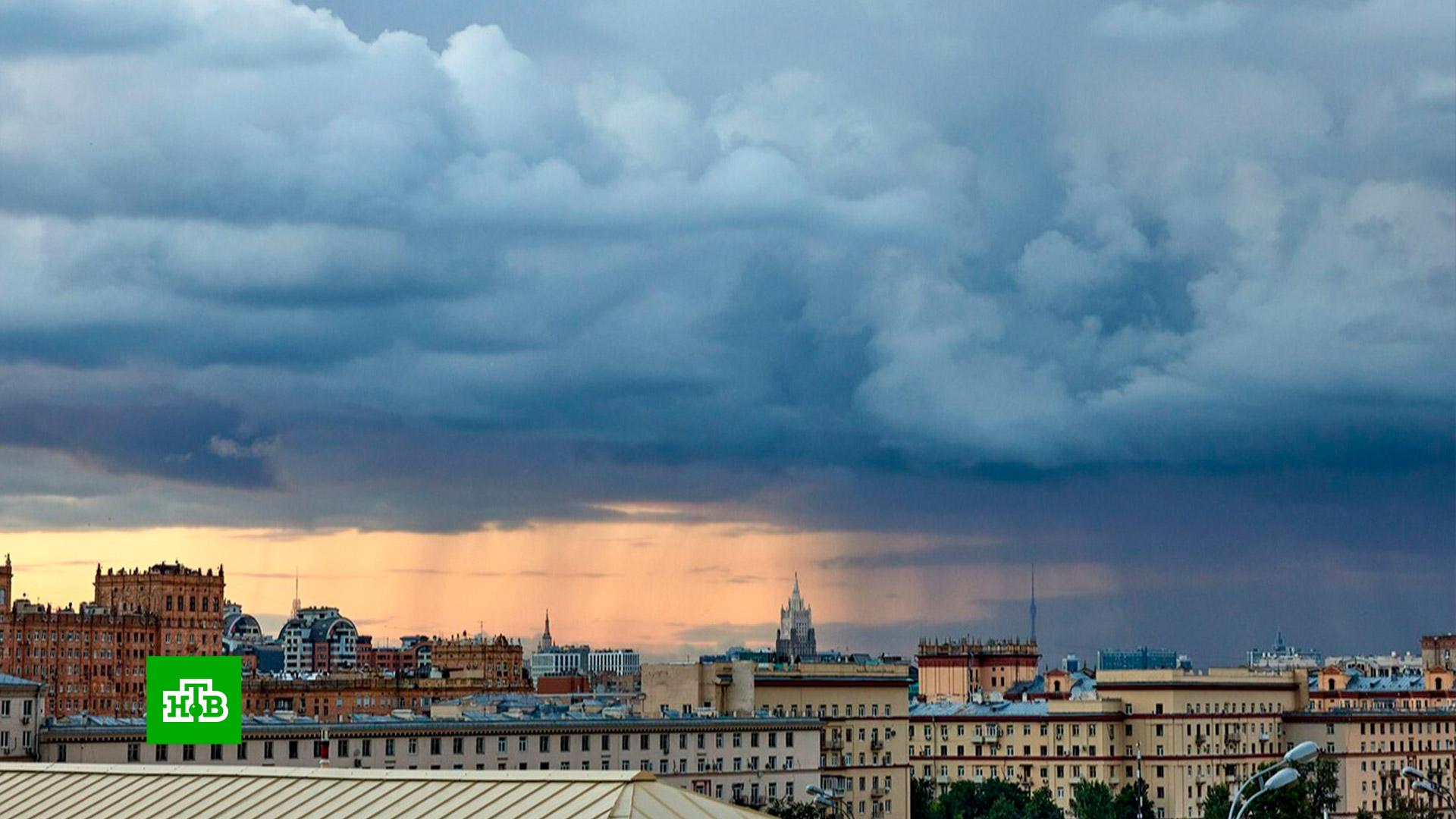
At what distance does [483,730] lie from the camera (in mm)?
167375

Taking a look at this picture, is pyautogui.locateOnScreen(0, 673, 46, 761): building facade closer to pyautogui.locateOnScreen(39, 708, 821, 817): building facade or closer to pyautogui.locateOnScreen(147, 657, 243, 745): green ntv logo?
pyautogui.locateOnScreen(39, 708, 821, 817): building facade

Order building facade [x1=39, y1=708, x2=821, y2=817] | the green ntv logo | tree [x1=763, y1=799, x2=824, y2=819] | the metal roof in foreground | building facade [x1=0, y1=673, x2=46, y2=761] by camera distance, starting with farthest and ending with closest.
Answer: tree [x1=763, y1=799, x2=824, y2=819], building facade [x1=39, y1=708, x2=821, y2=817], building facade [x1=0, y1=673, x2=46, y2=761], the green ntv logo, the metal roof in foreground

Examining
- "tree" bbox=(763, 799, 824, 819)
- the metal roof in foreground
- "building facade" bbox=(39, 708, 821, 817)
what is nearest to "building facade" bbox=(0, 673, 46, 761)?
"building facade" bbox=(39, 708, 821, 817)

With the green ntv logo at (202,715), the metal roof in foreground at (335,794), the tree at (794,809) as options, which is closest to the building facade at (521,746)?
the green ntv logo at (202,715)

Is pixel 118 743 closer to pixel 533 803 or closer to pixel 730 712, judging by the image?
pixel 730 712

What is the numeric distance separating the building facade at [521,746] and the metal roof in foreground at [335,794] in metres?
74.2

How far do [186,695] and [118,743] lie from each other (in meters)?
5.60

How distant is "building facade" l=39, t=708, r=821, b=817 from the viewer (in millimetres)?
153625

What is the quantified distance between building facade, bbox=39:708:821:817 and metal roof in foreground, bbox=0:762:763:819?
74.2m

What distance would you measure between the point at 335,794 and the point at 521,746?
110 metres

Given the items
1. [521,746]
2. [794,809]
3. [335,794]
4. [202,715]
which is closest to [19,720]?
[202,715]

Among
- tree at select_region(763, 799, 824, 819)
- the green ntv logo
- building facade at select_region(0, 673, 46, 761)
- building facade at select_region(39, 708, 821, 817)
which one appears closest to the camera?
the green ntv logo

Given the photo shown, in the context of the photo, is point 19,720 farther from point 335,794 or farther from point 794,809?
point 335,794

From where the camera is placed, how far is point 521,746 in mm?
168875
